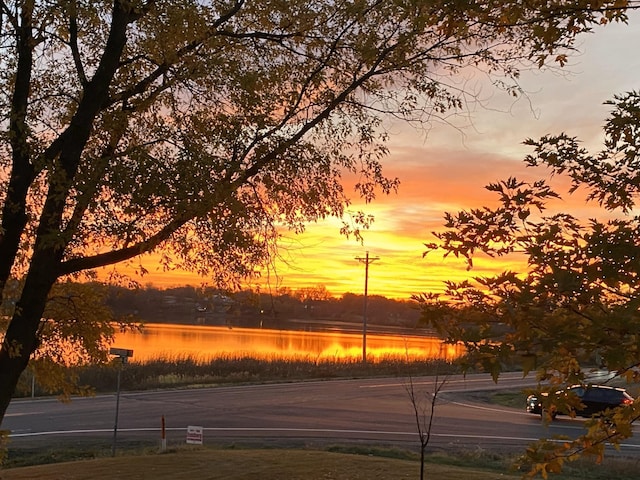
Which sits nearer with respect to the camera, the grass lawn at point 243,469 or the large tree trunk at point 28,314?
the large tree trunk at point 28,314

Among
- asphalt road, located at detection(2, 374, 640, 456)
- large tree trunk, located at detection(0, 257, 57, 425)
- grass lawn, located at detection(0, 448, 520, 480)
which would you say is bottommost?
asphalt road, located at detection(2, 374, 640, 456)

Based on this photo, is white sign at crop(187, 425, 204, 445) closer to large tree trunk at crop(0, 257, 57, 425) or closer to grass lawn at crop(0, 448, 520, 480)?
grass lawn at crop(0, 448, 520, 480)

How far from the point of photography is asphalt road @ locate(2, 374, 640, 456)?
18.4m

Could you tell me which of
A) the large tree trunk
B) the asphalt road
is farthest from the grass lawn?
the asphalt road

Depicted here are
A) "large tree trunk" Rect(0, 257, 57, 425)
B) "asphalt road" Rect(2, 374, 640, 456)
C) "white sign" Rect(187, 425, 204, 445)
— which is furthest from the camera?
"asphalt road" Rect(2, 374, 640, 456)

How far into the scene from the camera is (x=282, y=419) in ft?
72.2

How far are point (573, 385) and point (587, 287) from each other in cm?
74

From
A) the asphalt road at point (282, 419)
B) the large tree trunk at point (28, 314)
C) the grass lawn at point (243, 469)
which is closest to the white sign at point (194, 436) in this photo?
the grass lawn at point (243, 469)

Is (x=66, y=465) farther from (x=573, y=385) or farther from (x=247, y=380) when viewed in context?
(x=247, y=380)

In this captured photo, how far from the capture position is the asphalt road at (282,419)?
60.4ft

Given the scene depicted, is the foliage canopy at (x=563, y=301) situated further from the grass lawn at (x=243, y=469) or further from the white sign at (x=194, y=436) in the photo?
the white sign at (x=194, y=436)

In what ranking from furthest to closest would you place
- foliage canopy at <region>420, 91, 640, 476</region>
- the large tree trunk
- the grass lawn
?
the grass lawn → the large tree trunk → foliage canopy at <region>420, 91, 640, 476</region>

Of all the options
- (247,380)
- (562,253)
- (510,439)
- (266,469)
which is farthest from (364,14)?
(247,380)

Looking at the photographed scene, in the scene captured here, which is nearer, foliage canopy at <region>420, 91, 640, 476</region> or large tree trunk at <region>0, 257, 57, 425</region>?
foliage canopy at <region>420, 91, 640, 476</region>
